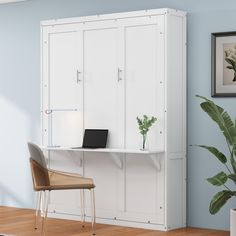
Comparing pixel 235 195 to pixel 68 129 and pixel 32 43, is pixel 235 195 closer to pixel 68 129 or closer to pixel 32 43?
pixel 68 129

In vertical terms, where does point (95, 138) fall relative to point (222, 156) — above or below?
above

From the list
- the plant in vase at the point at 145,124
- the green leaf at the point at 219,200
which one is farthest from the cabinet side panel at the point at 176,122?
the green leaf at the point at 219,200

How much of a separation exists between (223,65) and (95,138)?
1461mm

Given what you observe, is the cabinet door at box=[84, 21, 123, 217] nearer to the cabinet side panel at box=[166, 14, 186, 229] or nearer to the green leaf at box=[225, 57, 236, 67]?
the cabinet side panel at box=[166, 14, 186, 229]

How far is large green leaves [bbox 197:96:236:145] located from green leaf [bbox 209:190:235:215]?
44cm

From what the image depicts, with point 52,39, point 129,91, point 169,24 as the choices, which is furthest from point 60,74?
point 169,24

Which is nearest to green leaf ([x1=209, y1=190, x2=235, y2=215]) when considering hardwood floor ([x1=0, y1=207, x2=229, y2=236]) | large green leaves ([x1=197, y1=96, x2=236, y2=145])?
large green leaves ([x1=197, y1=96, x2=236, y2=145])

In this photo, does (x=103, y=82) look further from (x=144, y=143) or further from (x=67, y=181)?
(x=67, y=181)

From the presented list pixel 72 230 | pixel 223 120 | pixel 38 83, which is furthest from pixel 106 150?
pixel 38 83

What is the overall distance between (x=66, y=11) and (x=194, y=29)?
164 centimetres

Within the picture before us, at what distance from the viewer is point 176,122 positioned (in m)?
6.74

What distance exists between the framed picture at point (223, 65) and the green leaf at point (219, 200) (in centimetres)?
103

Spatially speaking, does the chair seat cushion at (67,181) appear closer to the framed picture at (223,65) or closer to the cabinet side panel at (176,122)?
the cabinet side panel at (176,122)

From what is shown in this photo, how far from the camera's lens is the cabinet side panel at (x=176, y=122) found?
21.8ft
